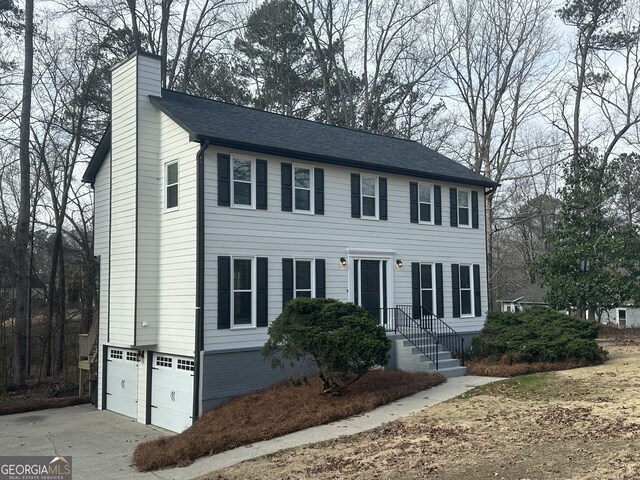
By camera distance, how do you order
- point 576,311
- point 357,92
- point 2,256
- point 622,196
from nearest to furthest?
1. point 2,256
2. point 576,311
3. point 357,92
4. point 622,196

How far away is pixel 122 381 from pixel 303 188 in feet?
22.4

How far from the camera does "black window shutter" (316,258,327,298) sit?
15000 mm

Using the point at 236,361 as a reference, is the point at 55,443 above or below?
below

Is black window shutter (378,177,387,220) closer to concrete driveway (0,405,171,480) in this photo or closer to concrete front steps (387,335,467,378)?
concrete front steps (387,335,467,378)

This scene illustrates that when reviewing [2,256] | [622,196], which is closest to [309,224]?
[2,256]

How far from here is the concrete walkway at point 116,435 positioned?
9.85m

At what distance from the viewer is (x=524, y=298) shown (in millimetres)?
41875

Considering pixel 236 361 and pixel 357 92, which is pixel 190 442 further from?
pixel 357 92

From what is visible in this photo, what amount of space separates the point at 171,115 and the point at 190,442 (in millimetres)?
7286

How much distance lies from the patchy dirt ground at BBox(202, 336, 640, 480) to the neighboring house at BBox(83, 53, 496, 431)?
4259mm

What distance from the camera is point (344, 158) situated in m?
15.5

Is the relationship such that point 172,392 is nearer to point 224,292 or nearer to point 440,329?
point 224,292

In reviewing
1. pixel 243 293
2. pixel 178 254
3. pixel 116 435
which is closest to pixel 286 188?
pixel 243 293

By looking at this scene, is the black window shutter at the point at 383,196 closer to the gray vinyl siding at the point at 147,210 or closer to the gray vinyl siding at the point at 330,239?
the gray vinyl siding at the point at 330,239
